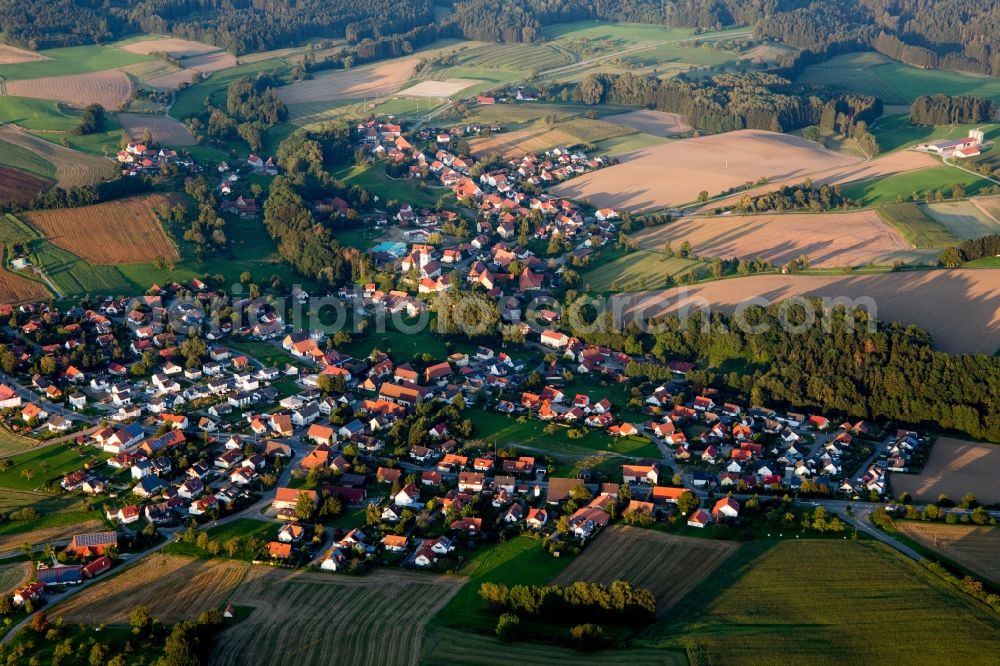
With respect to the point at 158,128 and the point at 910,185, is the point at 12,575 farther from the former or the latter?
the point at 910,185

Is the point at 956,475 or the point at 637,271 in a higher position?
the point at 637,271

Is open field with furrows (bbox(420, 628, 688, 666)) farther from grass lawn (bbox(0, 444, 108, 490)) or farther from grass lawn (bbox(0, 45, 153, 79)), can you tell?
grass lawn (bbox(0, 45, 153, 79))

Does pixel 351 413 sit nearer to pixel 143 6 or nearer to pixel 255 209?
pixel 255 209

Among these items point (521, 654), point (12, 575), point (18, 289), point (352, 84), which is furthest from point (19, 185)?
point (521, 654)

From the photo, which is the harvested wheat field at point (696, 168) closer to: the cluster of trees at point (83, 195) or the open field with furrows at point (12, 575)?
the cluster of trees at point (83, 195)

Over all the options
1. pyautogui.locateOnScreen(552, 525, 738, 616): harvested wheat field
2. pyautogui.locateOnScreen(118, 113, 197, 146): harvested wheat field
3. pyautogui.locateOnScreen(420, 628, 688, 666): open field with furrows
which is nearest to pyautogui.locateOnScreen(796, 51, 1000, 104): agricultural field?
pyautogui.locateOnScreen(118, 113, 197, 146): harvested wheat field
